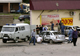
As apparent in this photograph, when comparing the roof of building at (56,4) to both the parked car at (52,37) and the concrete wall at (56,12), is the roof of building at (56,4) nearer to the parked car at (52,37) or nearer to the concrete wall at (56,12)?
the concrete wall at (56,12)

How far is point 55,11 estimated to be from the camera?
34.6m

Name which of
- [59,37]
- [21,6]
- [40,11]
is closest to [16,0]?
[21,6]

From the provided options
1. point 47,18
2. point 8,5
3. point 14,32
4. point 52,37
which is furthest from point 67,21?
point 8,5

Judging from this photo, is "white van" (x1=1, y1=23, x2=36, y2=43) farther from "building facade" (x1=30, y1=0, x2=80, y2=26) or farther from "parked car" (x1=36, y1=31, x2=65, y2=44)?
"building facade" (x1=30, y1=0, x2=80, y2=26)

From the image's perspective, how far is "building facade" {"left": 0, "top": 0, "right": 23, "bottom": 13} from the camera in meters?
58.8

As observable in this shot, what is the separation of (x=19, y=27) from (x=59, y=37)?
478 cm

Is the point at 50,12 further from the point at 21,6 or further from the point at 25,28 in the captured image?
the point at 21,6

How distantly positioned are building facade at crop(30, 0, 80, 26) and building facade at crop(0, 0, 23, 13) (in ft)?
83.7

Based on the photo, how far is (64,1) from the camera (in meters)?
34.3

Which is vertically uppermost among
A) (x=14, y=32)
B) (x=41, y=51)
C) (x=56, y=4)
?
(x=56, y=4)

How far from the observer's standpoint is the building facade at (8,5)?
193 feet

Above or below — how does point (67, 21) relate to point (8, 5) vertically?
below

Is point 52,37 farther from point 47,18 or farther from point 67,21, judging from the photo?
Result: point 67,21

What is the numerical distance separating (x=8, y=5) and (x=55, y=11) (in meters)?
27.0
